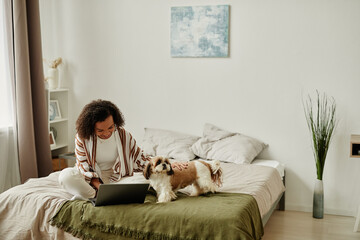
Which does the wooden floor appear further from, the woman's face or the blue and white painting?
the blue and white painting

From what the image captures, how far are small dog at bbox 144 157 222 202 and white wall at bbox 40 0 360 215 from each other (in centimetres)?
130

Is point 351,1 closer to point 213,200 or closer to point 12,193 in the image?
point 213,200

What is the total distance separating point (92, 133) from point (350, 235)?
207cm

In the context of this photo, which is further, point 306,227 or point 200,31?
point 200,31

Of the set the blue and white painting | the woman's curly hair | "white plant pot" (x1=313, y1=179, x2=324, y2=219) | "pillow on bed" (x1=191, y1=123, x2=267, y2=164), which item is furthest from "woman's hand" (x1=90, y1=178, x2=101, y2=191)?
"white plant pot" (x1=313, y1=179, x2=324, y2=219)

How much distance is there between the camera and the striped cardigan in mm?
2818

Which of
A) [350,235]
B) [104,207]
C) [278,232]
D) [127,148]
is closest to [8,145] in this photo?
Result: [127,148]

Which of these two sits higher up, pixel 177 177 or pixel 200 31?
pixel 200 31

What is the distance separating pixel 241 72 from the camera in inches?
155

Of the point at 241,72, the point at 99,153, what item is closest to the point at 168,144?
the point at 241,72

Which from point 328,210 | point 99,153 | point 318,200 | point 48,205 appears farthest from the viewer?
point 328,210

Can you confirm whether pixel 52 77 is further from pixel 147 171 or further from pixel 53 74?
pixel 147 171

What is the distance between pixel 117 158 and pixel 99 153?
0.14m

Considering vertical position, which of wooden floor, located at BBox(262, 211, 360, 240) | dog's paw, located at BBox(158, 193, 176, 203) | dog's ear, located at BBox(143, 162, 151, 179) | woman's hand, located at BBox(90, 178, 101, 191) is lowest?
wooden floor, located at BBox(262, 211, 360, 240)
